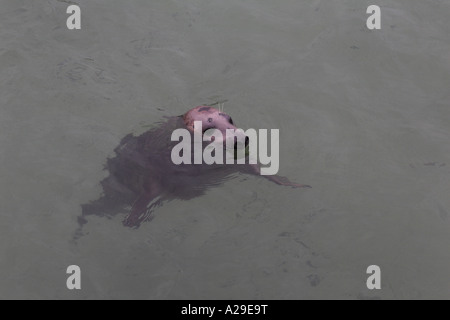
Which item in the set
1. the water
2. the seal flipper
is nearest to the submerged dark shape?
the seal flipper

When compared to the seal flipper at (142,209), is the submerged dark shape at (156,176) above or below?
above

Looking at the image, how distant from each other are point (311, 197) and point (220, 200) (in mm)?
911

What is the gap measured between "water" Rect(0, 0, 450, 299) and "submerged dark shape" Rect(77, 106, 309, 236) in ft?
0.39

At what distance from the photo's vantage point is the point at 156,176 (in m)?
5.47

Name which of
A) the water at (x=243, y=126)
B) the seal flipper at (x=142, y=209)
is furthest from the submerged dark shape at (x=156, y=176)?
the water at (x=243, y=126)

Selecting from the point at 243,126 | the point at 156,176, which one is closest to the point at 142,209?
the point at 156,176

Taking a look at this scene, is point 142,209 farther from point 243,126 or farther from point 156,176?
point 243,126

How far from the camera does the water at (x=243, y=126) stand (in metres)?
4.89

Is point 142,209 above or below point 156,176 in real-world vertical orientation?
below

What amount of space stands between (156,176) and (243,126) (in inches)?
54.0

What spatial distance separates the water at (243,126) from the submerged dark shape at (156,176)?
0.12 m

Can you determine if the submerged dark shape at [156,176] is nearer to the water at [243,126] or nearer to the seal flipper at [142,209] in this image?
the seal flipper at [142,209]

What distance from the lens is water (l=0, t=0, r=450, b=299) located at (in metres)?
4.89

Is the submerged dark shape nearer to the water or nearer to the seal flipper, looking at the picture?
the seal flipper
